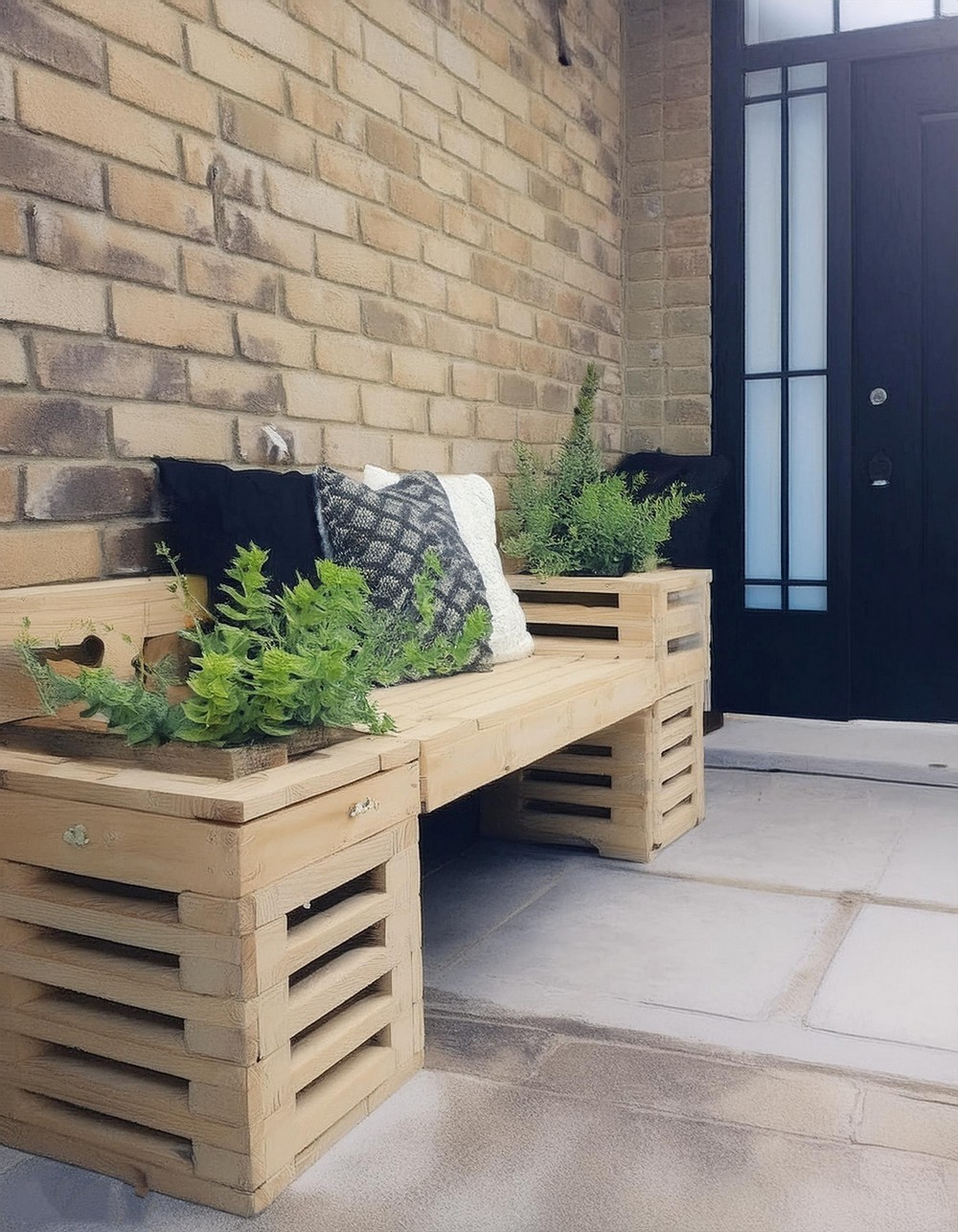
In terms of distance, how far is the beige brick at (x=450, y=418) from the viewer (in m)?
3.04

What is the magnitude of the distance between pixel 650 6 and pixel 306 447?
265 cm

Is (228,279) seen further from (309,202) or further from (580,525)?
(580,525)

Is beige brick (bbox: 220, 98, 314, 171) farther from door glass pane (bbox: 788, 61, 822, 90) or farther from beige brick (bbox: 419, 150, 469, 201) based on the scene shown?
door glass pane (bbox: 788, 61, 822, 90)

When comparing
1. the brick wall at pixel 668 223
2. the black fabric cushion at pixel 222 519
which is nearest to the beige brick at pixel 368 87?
the black fabric cushion at pixel 222 519

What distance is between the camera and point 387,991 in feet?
5.58

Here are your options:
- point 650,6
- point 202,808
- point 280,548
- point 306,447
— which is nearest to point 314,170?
point 306,447

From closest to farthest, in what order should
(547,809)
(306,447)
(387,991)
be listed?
1. (387,991)
2. (306,447)
3. (547,809)

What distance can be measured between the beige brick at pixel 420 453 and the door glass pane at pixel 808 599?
172 cm

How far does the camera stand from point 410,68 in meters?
2.92

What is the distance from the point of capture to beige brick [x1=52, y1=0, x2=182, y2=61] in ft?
6.40

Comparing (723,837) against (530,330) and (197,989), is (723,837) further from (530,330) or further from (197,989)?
(197,989)

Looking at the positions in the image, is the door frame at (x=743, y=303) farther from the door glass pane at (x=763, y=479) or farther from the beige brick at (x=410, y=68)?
the beige brick at (x=410, y=68)

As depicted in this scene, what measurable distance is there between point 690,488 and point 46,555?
8.23 feet

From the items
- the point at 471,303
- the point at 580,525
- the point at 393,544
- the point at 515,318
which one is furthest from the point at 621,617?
the point at 515,318
